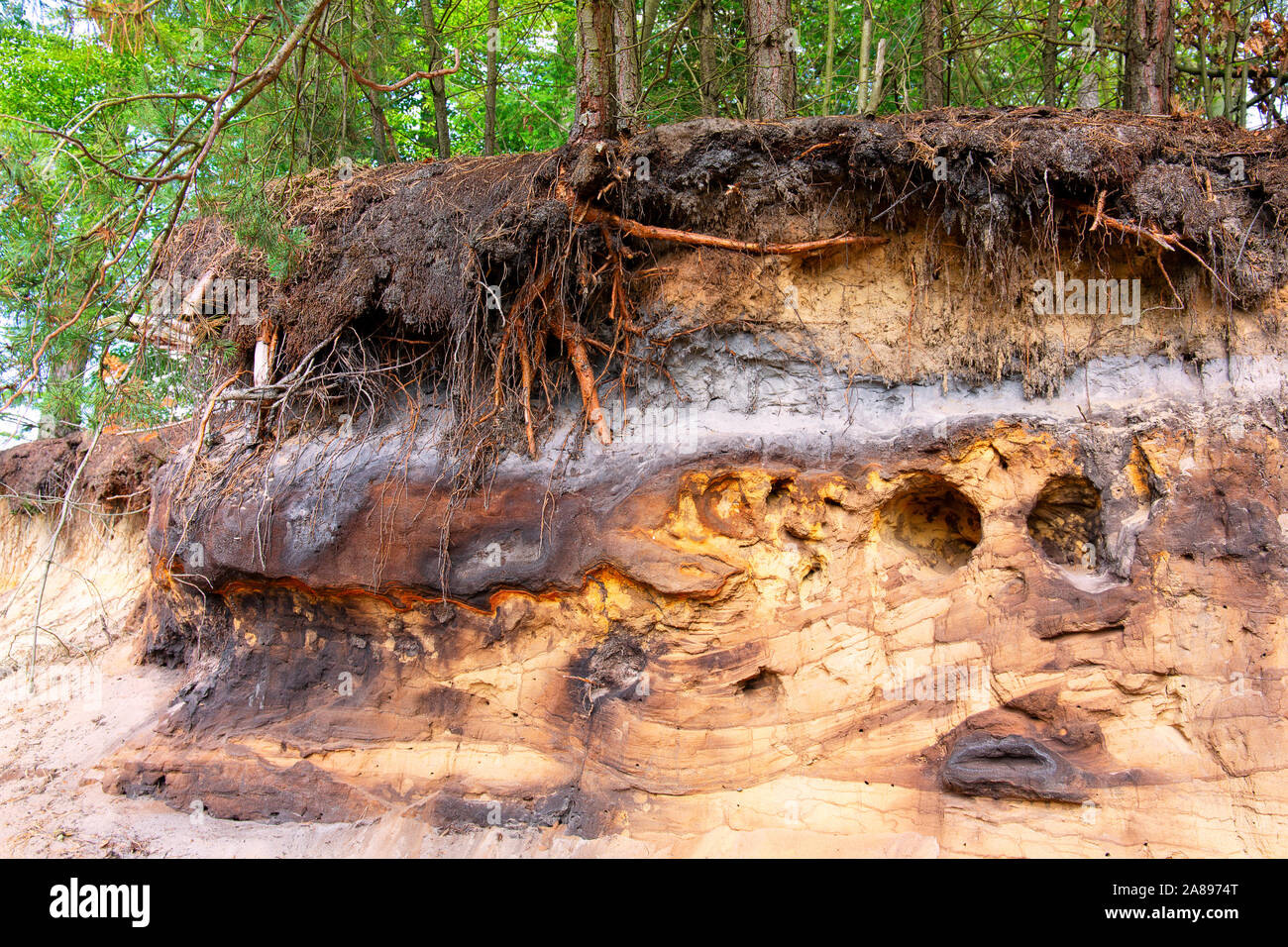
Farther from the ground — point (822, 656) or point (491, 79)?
point (491, 79)

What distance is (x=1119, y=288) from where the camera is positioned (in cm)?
483

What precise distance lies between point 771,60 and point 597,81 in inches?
69.6

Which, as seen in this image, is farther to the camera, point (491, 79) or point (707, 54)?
point (491, 79)

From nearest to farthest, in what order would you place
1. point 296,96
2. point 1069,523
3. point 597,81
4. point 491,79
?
point 296,96
point 1069,523
point 597,81
point 491,79

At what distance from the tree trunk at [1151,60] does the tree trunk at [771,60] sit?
2366mm

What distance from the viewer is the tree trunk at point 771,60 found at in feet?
19.5

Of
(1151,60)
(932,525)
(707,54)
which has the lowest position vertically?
(932,525)

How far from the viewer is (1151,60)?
558 cm

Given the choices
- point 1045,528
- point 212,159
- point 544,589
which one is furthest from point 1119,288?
point 212,159

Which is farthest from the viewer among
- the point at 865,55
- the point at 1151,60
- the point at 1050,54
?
the point at 1050,54

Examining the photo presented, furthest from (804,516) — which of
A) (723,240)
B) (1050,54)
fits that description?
(1050,54)

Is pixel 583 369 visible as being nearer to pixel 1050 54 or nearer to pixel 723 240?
pixel 723 240

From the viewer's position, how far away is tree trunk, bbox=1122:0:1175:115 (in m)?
5.55

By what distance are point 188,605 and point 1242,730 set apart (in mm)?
6835
